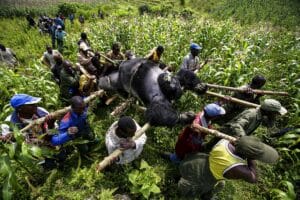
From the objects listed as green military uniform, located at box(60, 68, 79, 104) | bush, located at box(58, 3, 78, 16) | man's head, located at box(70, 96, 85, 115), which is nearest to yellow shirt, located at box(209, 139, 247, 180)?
man's head, located at box(70, 96, 85, 115)

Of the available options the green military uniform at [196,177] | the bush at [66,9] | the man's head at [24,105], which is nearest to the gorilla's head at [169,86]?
the green military uniform at [196,177]

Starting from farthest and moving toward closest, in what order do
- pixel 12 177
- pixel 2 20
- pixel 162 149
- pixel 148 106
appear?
pixel 2 20, pixel 162 149, pixel 148 106, pixel 12 177

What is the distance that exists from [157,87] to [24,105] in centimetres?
196

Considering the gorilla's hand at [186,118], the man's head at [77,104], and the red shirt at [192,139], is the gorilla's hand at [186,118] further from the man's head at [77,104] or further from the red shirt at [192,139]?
the man's head at [77,104]

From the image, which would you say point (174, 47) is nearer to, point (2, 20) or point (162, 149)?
point (162, 149)

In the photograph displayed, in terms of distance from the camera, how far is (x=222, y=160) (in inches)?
117

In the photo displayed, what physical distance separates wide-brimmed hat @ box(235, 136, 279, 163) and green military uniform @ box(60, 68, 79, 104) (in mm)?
3866

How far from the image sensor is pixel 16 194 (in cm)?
365

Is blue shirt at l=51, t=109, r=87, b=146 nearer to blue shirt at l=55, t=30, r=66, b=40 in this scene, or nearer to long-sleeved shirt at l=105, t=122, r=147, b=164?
long-sleeved shirt at l=105, t=122, r=147, b=164

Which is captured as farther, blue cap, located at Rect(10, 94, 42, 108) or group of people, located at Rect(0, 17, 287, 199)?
blue cap, located at Rect(10, 94, 42, 108)

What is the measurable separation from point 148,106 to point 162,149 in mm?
Answer: 1796

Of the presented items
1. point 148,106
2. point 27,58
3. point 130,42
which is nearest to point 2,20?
point 27,58

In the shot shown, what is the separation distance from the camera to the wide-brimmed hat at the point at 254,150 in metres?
2.78

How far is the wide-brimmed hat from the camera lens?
2.78 metres
